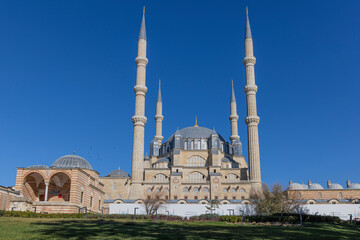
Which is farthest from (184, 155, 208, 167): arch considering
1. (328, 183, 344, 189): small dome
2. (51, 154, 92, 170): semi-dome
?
(328, 183, 344, 189): small dome

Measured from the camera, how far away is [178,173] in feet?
135

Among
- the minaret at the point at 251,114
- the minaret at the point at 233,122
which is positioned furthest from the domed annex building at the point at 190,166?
the minaret at the point at 233,122

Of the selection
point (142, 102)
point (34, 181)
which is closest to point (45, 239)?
point (34, 181)

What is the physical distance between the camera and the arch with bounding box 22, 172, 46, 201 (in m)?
30.3

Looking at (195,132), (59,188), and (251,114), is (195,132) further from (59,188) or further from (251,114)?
(59,188)

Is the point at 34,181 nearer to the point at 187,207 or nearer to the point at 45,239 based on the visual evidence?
the point at 187,207

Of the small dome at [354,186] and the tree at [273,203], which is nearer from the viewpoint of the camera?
the tree at [273,203]

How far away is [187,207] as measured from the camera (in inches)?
1185

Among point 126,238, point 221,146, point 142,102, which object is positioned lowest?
point 126,238

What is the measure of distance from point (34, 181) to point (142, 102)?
596 inches

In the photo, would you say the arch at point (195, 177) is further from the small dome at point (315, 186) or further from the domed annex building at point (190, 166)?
the small dome at point (315, 186)

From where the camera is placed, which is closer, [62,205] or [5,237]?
[5,237]

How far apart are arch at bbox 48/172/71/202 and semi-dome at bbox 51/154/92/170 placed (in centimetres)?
94

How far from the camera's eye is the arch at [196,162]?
4550 centimetres
